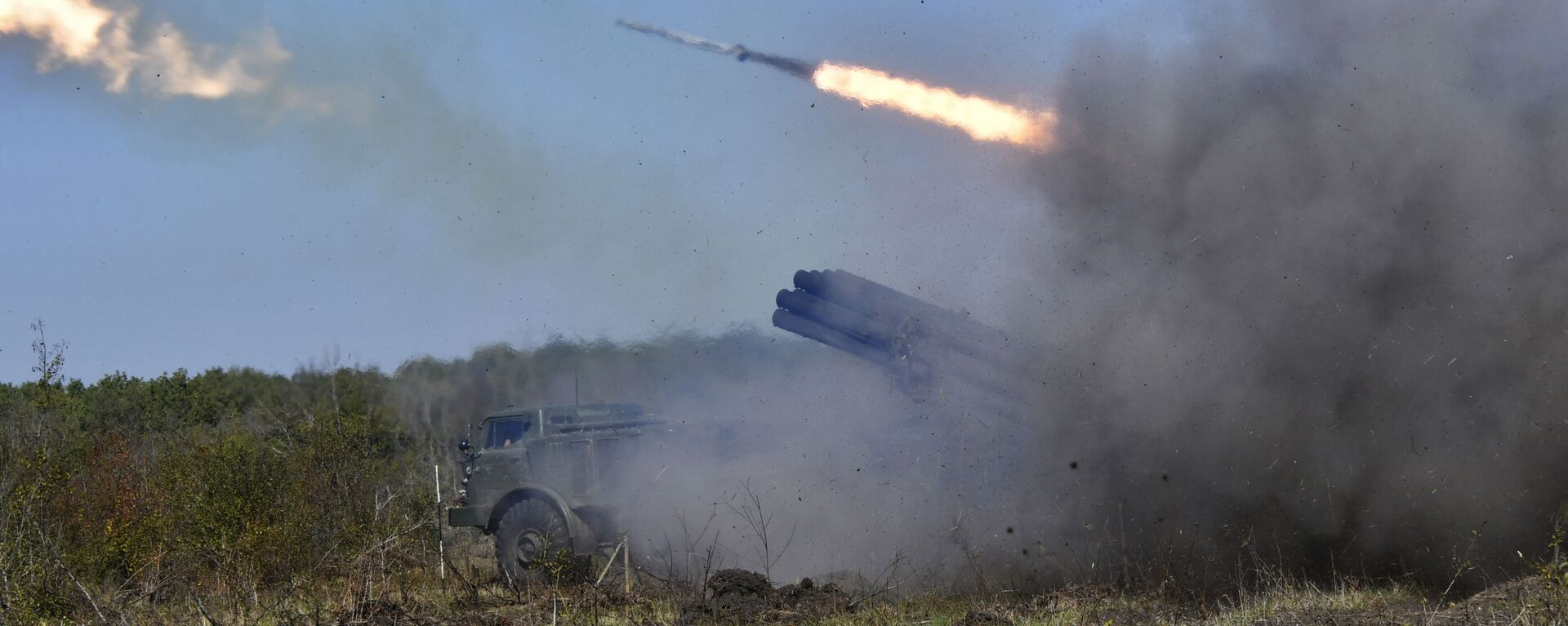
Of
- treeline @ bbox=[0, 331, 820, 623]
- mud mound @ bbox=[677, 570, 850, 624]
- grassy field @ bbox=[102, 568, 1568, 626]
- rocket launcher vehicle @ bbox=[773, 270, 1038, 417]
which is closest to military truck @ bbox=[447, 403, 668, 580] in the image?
treeline @ bbox=[0, 331, 820, 623]

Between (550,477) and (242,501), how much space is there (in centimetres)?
408

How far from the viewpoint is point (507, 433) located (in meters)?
18.7

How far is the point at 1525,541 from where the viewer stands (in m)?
13.4

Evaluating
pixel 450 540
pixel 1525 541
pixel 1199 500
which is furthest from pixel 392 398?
pixel 1525 541

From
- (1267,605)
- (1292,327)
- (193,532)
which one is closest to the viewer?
(1267,605)

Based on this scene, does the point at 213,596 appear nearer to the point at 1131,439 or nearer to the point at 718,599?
the point at 718,599

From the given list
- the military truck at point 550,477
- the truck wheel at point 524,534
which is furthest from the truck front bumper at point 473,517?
the truck wheel at point 524,534

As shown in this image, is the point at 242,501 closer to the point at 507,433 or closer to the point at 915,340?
the point at 507,433

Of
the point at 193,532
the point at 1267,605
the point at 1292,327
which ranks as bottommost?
the point at 1267,605

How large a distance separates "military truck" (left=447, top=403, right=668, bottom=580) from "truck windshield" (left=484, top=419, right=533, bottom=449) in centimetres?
1

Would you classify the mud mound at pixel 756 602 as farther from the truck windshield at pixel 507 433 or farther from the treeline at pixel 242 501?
the truck windshield at pixel 507 433

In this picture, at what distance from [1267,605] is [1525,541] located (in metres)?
3.34

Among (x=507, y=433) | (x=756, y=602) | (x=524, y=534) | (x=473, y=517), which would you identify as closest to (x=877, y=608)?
(x=756, y=602)

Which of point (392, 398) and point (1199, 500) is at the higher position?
point (392, 398)
